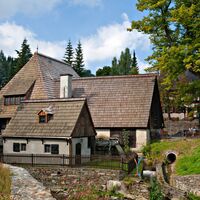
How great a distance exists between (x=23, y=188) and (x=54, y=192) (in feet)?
21.6

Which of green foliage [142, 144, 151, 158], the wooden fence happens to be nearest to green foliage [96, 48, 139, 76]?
green foliage [142, 144, 151, 158]

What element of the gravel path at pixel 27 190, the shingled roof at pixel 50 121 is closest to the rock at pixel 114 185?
the shingled roof at pixel 50 121

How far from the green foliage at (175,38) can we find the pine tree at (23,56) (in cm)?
3854

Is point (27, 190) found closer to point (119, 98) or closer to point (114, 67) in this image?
point (119, 98)

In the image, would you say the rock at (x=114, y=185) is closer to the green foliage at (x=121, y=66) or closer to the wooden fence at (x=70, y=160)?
the wooden fence at (x=70, y=160)

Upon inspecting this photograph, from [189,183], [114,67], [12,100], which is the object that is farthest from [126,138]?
[114,67]

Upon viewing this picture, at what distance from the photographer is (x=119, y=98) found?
30797 mm

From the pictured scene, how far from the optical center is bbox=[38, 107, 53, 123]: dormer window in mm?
23547

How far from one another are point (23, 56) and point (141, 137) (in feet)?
133

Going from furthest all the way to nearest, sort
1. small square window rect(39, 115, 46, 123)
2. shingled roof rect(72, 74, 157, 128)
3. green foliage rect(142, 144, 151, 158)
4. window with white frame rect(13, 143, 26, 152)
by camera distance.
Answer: shingled roof rect(72, 74, 157, 128), green foliage rect(142, 144, 151, 158), small square window rect(39, 115, 46, 123), window with white frame rect(13, 143, 26, 152)

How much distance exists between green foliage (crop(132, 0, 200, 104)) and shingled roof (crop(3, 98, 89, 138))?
761cm

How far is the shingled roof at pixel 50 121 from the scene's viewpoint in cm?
2242

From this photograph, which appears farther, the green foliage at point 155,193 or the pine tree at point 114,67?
the pine tree at point 114,67

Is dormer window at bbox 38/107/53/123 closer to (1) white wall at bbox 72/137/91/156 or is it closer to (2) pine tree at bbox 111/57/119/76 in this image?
(1) white wall at bbox 72/137/91/156
